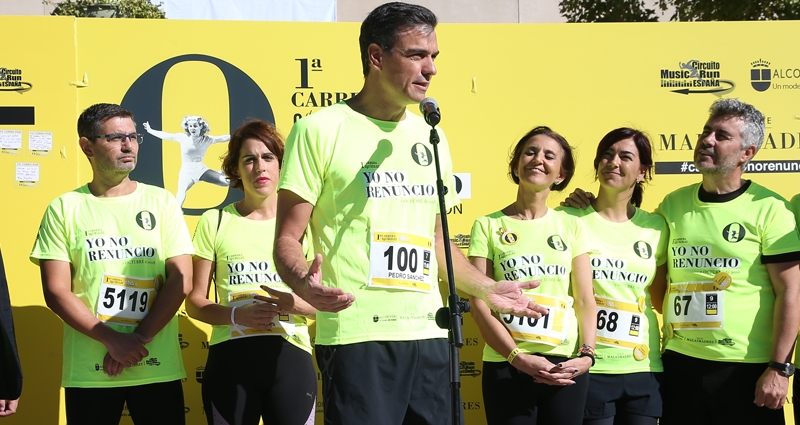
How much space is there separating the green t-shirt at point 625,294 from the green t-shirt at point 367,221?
1.65 metres

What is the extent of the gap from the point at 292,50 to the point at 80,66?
1.25 metres

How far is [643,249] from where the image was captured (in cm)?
437

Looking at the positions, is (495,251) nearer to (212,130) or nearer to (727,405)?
(727,405)

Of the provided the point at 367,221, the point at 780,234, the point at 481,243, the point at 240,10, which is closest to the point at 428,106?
the point at 367,221

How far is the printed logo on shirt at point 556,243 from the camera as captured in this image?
13.9 ft

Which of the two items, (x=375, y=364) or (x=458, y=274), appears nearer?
(x=375, y=364)

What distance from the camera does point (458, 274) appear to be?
3037 mm

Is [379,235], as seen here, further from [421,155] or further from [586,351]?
[586,351]

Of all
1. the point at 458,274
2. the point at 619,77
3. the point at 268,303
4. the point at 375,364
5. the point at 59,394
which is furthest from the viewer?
the point at 619,77

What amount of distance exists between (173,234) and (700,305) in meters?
2.59

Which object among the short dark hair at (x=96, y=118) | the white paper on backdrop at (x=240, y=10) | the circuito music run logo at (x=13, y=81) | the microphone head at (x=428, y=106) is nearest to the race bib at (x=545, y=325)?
the microphone head at (x=428, y=106)

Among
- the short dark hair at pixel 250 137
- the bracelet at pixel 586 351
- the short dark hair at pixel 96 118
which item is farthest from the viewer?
the short dark hair at pixel 250 137

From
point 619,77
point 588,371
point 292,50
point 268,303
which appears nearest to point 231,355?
point 268,303

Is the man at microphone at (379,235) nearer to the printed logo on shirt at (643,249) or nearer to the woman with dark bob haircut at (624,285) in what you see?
the woman with dark bob haircut at (624,285)
